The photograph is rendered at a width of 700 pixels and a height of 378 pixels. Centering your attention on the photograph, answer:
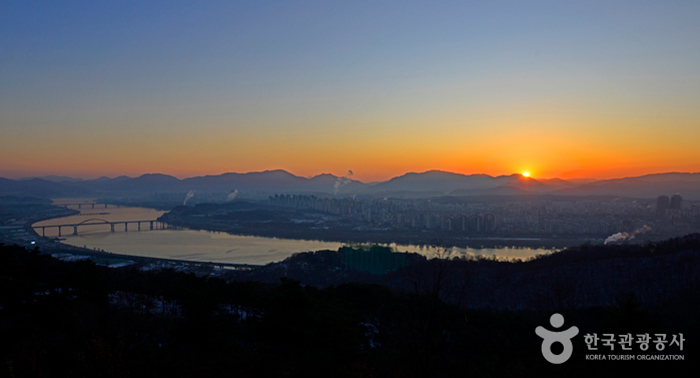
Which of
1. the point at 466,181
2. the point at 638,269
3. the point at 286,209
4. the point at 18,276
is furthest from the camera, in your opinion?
the point at 466,181

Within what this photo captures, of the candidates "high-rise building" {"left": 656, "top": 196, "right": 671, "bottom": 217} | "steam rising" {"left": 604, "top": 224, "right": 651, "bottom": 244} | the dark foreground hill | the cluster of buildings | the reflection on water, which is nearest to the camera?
the dark foreground hill

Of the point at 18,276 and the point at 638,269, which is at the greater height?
the point at 18,276

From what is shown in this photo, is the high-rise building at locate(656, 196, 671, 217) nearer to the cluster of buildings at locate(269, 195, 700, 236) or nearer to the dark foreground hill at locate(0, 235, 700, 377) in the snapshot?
the cluster of buildings at locate(269, 195, 700, 236)

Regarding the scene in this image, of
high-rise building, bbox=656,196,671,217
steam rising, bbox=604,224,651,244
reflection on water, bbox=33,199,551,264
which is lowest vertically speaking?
reflection on water, bbox=33,199,551,264

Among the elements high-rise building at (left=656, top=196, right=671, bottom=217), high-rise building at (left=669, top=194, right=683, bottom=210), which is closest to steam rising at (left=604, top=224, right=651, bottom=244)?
high-rise building at (left=656, top=196, right=671, bottom=217)

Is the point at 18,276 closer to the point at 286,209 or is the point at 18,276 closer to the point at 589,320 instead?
the point at 589,320

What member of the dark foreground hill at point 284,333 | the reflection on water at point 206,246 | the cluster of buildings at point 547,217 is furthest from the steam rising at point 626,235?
the dark foreground hill at point 284,333

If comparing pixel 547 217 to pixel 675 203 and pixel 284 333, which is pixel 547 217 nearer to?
pixel 675 203

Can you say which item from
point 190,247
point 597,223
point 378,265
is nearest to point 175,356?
point 378,265
